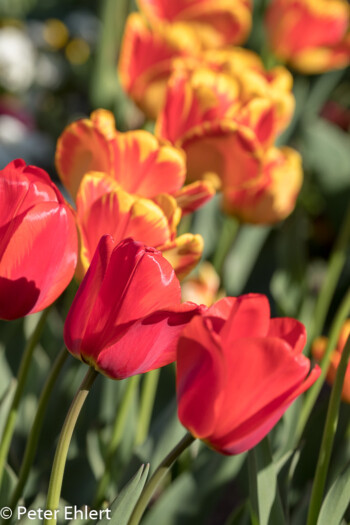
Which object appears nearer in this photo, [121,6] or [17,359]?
[17,359]

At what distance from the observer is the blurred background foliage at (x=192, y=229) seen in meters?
0.68

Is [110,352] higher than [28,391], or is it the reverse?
[110,352]

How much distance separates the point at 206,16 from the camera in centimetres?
105

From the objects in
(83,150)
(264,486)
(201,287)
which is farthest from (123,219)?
(201,287)

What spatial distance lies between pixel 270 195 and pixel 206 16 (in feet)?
1.24

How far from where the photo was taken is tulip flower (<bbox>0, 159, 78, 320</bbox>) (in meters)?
0.43

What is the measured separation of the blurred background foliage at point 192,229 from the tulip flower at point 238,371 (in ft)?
0.64

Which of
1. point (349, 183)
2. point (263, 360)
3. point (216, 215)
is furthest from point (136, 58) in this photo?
point (349, 183)

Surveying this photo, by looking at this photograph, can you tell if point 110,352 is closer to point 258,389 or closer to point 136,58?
point 258,389

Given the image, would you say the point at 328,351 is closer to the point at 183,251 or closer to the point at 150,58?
the point at 183,251

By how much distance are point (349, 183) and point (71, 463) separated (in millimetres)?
1000

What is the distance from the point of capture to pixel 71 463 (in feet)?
2.38

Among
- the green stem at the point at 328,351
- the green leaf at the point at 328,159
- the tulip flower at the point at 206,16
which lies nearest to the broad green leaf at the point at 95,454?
the green stem at the point at 328,351

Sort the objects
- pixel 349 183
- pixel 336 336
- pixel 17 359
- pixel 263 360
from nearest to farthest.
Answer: pixel 263 360
pixel 336 336
pixel 17 359
pixel 349 183
